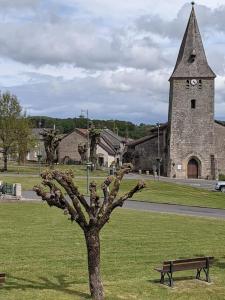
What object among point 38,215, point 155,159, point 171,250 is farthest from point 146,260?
point 155,159

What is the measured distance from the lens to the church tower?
75.3 m

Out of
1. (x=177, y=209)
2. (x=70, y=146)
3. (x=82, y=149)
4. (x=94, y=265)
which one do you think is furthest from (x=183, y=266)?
(x=70, y=146)

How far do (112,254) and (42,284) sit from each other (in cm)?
477

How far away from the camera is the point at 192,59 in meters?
75.2

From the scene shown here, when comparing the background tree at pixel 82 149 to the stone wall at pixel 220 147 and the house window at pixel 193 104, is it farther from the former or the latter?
the stone wall at pixel 220 147

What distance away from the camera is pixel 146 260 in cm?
1886

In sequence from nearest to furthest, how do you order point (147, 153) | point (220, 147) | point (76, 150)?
1. point (220, 147)
2. point (147, 153)
3. point (76, 150)

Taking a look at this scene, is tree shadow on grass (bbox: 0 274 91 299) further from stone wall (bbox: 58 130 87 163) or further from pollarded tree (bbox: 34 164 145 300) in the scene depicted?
stone wall (bbox: 58 130 87 163)

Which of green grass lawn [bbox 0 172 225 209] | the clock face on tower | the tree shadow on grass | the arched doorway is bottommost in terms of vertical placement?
the tree shadow on grass

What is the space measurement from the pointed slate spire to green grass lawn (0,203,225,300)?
47.4 m

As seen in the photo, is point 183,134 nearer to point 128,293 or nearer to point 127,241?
point 127,241

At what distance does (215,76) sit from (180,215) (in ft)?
151

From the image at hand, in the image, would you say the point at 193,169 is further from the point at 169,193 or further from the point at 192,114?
the point at 169,193

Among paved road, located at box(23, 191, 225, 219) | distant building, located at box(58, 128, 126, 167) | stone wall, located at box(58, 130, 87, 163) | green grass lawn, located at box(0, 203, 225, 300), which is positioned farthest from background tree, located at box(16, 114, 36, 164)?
green grass lawn, located at box(0, 203, 225, 300)
